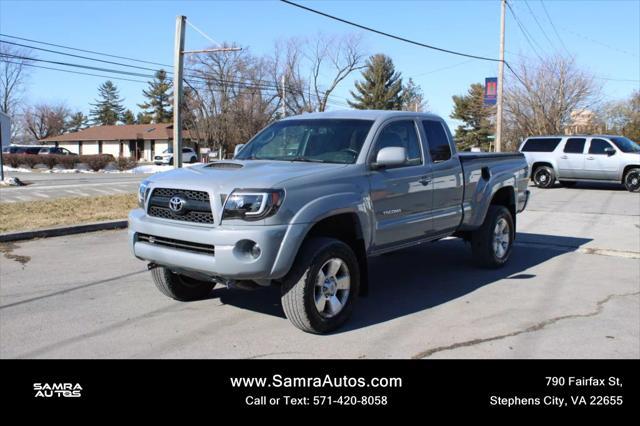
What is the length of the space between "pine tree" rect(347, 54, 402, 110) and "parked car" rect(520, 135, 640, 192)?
4977 centimetres

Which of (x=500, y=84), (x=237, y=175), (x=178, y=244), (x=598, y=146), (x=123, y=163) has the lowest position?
(x=178, y=244)

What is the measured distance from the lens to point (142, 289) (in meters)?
6.36

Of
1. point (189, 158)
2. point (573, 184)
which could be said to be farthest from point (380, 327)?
point (189, 158)

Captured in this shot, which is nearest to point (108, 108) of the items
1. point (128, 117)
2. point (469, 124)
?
point (128, 117)

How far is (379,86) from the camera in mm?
71500

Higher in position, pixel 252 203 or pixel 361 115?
pixel 361 115

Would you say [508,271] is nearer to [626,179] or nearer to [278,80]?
[626,179]

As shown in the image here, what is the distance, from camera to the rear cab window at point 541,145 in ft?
70.4

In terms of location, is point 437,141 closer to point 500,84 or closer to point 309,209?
point 309,209

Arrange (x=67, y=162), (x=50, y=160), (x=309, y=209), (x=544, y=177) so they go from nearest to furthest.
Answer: (x=309, y=209), (x=544, y=177), (x=50, y=160), (x=67, y=162)

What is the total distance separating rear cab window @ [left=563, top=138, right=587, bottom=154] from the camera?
20781 millimetres

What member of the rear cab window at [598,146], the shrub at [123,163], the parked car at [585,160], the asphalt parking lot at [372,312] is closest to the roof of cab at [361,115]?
the asphalt parking lot at [372,312]

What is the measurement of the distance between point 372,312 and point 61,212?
878 cm
